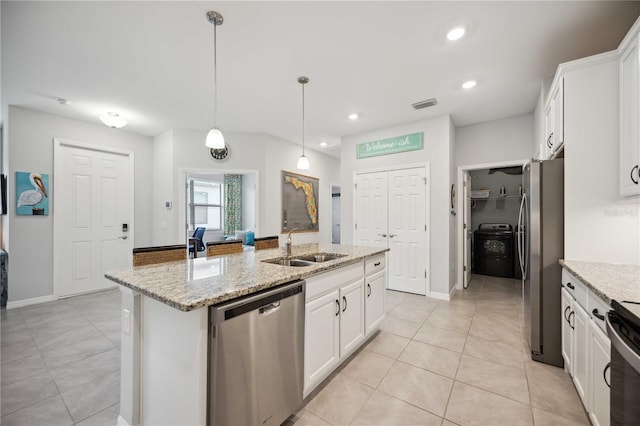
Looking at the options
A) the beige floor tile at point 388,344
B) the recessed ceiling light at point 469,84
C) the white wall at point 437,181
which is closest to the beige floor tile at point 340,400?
the beige floor tile at point 388,344

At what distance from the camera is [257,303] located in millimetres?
1365

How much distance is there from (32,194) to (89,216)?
28.9 inches

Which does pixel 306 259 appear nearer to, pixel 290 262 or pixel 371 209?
pixel 290 262

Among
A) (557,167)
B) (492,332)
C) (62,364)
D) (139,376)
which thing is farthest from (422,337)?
(62,364)

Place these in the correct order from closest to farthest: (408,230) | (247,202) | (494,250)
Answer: (408,230), (494,250), (247,202)

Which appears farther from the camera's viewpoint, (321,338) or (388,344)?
(388,344)

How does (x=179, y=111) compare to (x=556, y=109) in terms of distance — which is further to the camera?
(x=179, y=111)

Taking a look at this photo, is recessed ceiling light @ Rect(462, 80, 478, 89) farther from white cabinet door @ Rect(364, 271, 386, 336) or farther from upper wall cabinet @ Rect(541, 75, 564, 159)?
white cabinet door @ Rect(364, 271, 386, 336)

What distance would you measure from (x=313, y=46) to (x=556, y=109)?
89.6 inches

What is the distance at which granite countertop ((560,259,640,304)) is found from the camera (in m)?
1.30

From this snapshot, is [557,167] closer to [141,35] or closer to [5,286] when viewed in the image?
[141,35]

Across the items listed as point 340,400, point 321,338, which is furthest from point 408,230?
point 340,400

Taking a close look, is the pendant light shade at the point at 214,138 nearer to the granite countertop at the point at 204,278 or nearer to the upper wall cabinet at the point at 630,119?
the granite countertop at the point at 204,278

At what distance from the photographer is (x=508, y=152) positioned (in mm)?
4098
